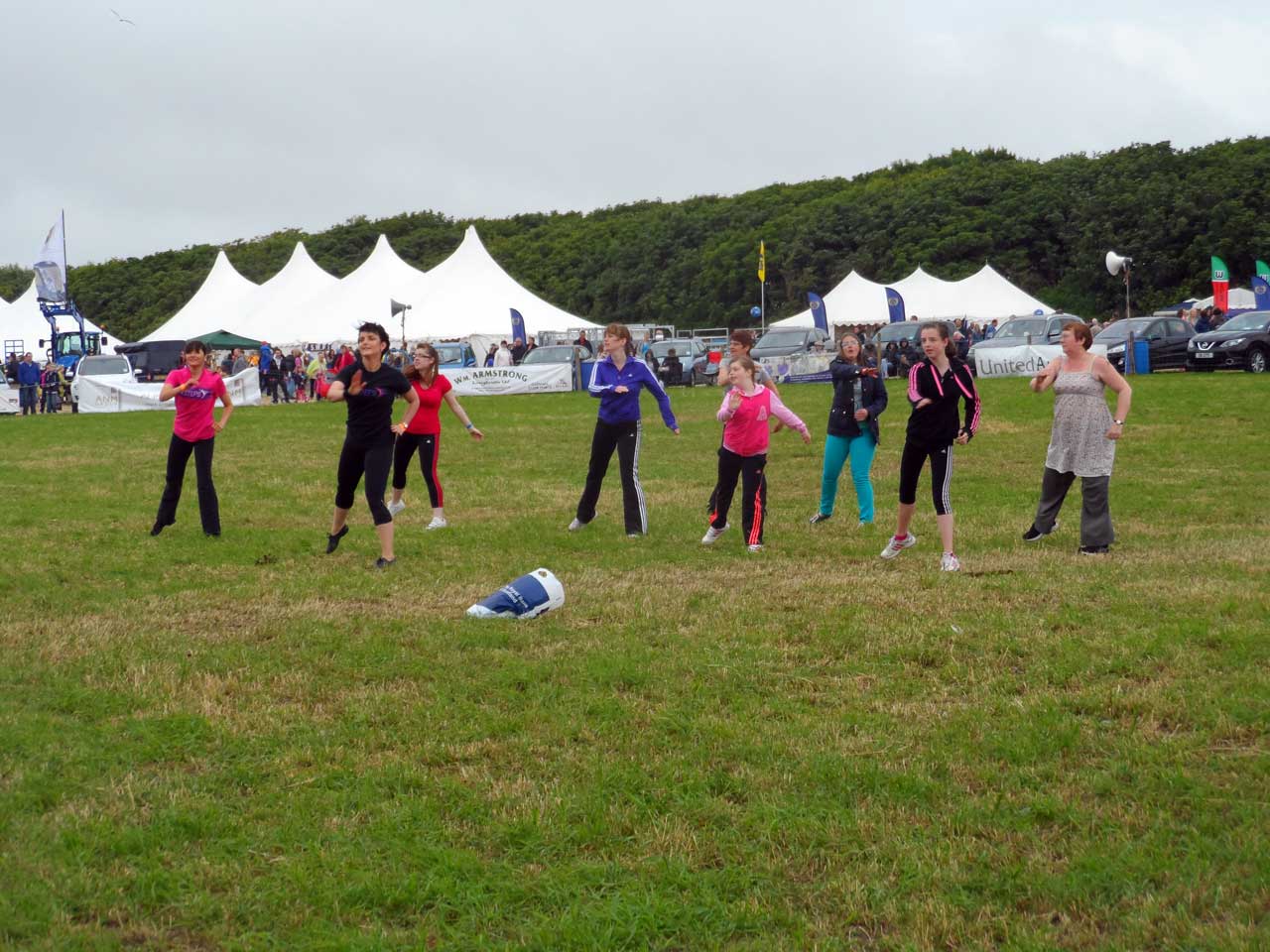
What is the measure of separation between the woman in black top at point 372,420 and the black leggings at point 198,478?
227 cm

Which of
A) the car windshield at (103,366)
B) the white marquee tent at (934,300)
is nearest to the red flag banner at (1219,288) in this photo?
the white marquee tent at (934,300)

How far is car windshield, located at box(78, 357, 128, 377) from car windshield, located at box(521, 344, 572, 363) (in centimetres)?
1160

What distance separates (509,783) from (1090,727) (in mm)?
2407

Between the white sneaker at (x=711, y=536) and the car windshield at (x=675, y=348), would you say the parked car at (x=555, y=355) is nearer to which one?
the car windshield at (x=675, y=348)

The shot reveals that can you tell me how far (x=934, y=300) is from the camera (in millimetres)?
46125

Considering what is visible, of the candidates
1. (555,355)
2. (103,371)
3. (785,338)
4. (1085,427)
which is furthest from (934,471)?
(103,371)

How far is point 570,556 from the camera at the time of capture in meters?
10.0

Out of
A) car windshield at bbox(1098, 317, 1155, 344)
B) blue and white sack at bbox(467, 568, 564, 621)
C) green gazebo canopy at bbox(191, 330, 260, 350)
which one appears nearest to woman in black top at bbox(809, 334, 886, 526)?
blue and white sack at bbox(467, 568, 564, 621)

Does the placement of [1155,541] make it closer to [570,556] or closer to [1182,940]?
[570,556]

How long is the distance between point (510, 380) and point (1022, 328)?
1434cm

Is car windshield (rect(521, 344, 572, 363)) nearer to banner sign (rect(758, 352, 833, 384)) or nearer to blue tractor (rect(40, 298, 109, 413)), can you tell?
banner sign (rect(758, 352, 833, 384))

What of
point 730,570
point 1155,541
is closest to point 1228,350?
point 1155,541

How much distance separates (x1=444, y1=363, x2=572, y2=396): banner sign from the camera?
118 feet

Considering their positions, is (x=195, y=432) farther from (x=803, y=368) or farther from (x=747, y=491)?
(x=803, y=368)
